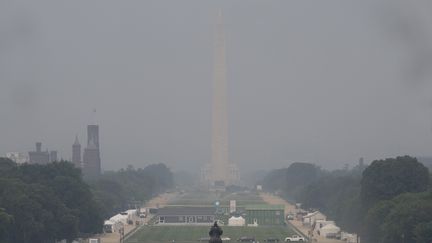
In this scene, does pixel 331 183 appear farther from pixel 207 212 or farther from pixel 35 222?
pixel 35 222

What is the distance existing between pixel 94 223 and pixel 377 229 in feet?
70.6

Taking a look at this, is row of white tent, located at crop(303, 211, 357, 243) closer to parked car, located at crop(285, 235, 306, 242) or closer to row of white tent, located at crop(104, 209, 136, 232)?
parked car, located at crop(285, 235, 306, 242)

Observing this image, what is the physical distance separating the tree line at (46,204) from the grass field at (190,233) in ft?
11.9

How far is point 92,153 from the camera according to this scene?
175000 mm

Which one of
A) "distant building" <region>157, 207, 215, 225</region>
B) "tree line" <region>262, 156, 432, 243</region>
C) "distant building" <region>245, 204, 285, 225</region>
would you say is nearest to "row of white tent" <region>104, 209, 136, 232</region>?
"distant building" <region>157, 207, 215, 225</region>

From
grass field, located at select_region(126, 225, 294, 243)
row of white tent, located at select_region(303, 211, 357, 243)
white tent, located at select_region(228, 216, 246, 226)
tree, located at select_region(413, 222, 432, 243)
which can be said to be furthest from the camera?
white tent, located at select_region(228, 216, 246, 226)

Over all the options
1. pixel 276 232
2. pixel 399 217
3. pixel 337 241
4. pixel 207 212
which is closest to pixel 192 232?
pixel 276 232

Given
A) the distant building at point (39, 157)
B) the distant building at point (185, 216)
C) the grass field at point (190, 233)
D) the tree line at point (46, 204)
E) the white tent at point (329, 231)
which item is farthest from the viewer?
the distant building at point (39, 157)

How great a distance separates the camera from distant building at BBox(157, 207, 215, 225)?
96.9 meters

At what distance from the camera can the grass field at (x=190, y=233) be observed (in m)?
73.4

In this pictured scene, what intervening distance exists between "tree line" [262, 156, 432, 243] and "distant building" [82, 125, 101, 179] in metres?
57.1

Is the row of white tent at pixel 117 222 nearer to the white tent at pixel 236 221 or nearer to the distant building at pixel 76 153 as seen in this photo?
the white tent at pixel 236 221

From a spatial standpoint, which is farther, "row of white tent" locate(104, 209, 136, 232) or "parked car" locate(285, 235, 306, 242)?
"row of white tent" locate(104, 209, 136, 232)

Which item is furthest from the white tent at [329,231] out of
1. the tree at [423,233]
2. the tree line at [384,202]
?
the tree at [423,233]
